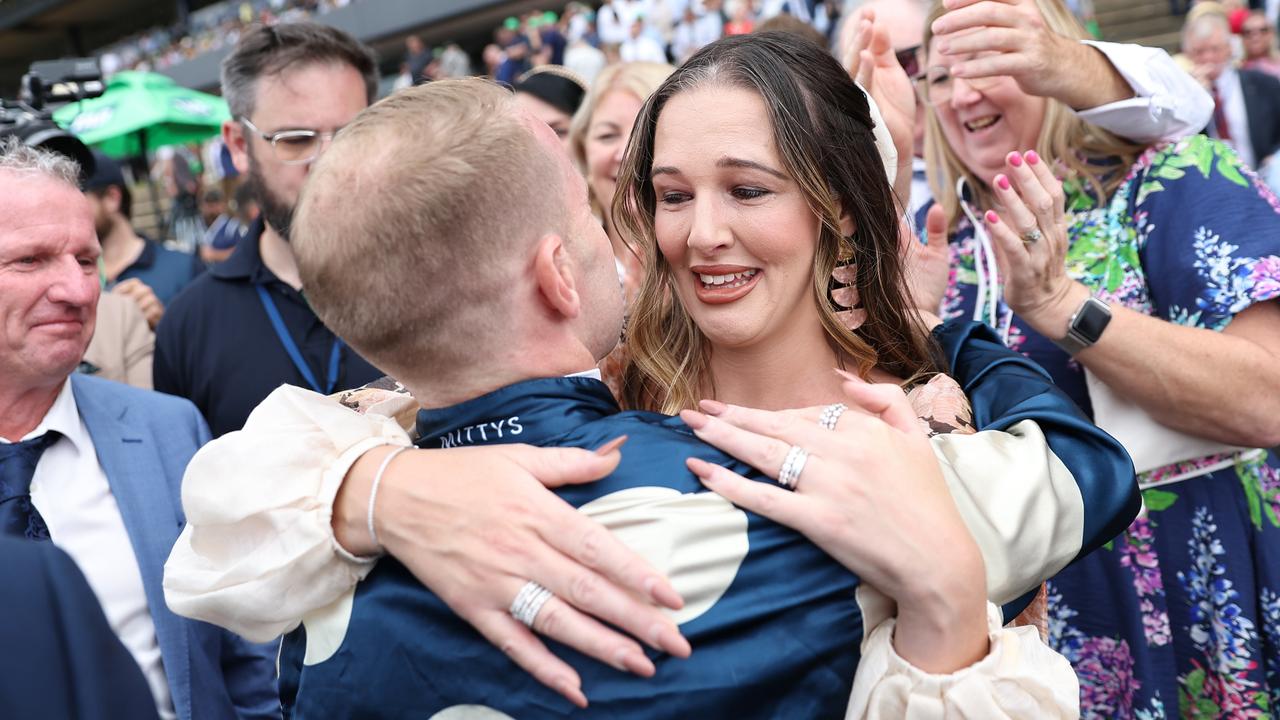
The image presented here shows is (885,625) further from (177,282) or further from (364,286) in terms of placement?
(177,282)

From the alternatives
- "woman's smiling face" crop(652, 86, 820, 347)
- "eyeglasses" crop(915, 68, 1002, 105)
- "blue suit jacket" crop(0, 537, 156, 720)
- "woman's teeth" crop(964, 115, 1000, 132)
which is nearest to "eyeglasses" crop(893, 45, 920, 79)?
"eyeglasses" crop(915, 68, 1002, 105)

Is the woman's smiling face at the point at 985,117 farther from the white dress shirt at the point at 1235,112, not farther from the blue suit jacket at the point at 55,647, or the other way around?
the white dress shirt at the point at 1235,112

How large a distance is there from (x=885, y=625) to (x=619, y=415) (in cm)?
46

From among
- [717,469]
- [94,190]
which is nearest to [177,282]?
[94,190]

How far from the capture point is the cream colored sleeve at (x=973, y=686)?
1.26 m

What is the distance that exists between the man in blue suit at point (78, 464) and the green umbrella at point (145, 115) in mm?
6652

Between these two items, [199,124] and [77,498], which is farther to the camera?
[199,124]

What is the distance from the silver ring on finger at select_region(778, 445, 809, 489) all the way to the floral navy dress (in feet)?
4.11

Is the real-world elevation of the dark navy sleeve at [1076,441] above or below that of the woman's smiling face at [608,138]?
above

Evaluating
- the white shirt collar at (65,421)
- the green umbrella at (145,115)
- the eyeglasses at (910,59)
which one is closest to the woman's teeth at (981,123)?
the eyeglasses at (910,59)

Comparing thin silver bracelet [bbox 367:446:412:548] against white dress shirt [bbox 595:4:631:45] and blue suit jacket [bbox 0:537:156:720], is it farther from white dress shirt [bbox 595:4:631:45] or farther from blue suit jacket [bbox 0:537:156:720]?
white dress shirt [bbox 595:4:631:45]

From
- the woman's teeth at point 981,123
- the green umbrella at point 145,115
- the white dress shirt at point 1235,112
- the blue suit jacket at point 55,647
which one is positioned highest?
the blue suit jacket at point 55,647

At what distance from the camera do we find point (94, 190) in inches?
189

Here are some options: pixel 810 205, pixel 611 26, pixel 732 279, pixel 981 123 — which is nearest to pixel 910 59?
pixel 981 123
